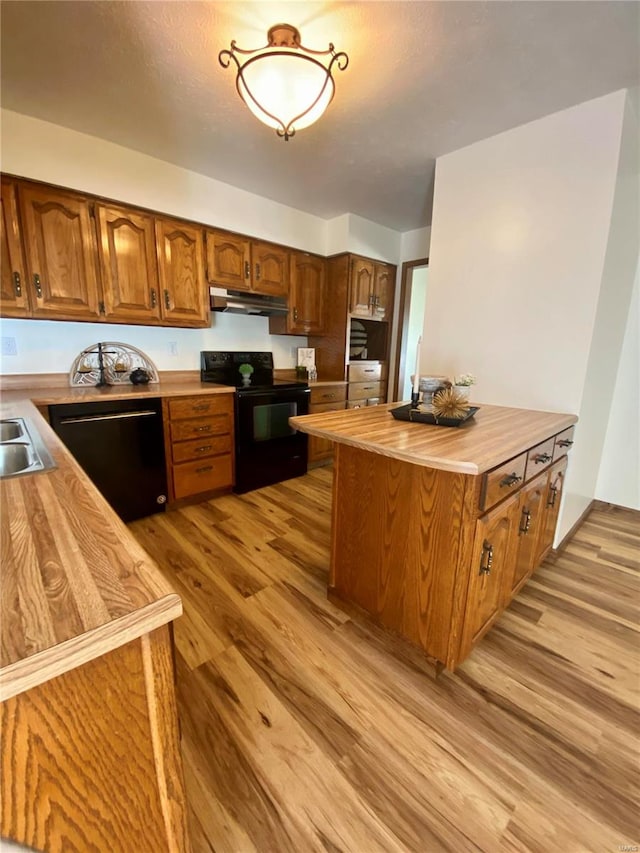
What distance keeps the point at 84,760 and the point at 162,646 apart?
0.57 feet

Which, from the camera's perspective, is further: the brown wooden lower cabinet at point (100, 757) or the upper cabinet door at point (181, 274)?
the upper cabinet door at point (181, 274)

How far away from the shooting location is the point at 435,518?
1.30 meters

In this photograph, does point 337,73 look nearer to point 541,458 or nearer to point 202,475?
point 541,458

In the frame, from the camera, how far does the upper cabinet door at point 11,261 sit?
208cm

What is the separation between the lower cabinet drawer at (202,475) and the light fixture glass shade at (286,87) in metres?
2.15

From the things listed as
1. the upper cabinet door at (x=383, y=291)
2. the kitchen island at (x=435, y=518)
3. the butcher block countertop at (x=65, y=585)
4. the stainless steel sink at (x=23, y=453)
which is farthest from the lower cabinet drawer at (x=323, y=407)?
the butcher block countertop at (x=65, y=585)

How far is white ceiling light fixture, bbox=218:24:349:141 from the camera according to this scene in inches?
55.9

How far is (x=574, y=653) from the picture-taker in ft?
5.02

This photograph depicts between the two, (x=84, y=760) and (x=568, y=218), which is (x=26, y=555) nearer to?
(x=84, y=760)

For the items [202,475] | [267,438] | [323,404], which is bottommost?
[202,475]

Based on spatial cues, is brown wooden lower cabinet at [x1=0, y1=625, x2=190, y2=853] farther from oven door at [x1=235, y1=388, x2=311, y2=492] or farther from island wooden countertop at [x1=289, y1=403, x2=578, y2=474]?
oven door at [x1=235, y1=388, x2=311, y2=492]

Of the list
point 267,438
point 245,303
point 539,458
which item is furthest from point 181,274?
point 539,458

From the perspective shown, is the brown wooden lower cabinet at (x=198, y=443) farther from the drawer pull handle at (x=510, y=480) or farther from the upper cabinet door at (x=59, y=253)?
the drawer pull handle at (x=510, y=480)

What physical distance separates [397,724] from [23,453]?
1.60 meters
